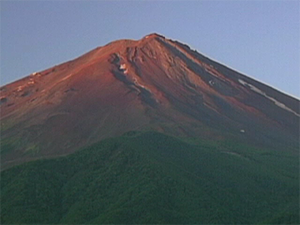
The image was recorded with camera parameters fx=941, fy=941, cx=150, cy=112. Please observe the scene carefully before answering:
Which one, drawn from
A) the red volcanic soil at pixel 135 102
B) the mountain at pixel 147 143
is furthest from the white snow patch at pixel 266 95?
the mountain at pixel 147 143

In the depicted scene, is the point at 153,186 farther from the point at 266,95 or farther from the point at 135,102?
the point at 266,95

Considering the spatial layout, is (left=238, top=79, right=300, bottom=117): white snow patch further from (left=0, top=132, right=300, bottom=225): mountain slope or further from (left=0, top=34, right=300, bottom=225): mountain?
(left=0, top=132, right=300, bottom=225): mountain slope

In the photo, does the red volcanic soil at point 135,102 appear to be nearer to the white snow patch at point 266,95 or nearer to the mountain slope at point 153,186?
the white snow patch at point 266,95

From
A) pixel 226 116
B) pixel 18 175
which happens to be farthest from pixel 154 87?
pixel 18 175

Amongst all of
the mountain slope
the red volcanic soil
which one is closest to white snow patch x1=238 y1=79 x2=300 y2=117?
the red volcanic soil

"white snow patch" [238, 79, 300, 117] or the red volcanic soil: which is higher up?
the red volcanic soil

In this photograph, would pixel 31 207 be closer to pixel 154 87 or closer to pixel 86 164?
pixel 86 164
